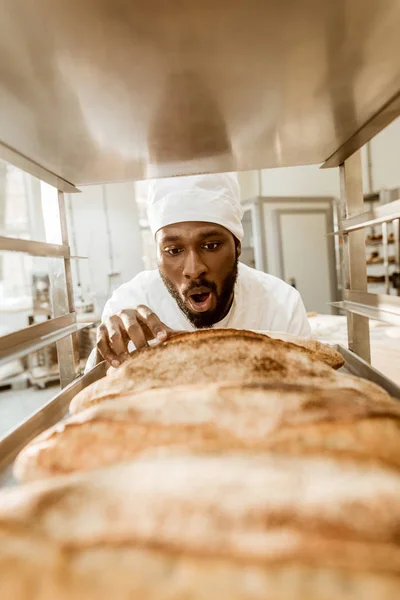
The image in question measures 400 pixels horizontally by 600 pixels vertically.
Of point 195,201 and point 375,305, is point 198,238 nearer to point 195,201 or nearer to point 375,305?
point 195,201

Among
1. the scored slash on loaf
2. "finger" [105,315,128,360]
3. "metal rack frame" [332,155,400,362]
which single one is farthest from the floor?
the scored slash on loaf

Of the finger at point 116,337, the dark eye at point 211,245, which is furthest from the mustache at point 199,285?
the finger at point 116,337

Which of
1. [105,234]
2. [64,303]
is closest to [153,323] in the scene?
[64,303]

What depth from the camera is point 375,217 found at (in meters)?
0.65

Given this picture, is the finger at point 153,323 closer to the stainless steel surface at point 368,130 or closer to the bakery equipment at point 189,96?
the bakery equipment at point 189,96

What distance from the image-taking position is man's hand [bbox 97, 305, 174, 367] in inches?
30.2

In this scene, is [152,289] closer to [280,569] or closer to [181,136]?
[181,136]

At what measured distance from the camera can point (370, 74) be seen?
0.53 meters

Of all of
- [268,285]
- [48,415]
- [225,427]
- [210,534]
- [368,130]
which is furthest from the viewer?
[268,285]

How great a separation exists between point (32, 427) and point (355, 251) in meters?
0.73

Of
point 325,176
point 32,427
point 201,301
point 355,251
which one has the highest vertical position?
point 325,176

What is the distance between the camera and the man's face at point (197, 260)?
4.79ft

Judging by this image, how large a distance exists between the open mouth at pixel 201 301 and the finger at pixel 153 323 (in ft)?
2.18

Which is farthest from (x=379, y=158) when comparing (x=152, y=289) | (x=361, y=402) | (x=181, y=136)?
(x=361, y=402)
